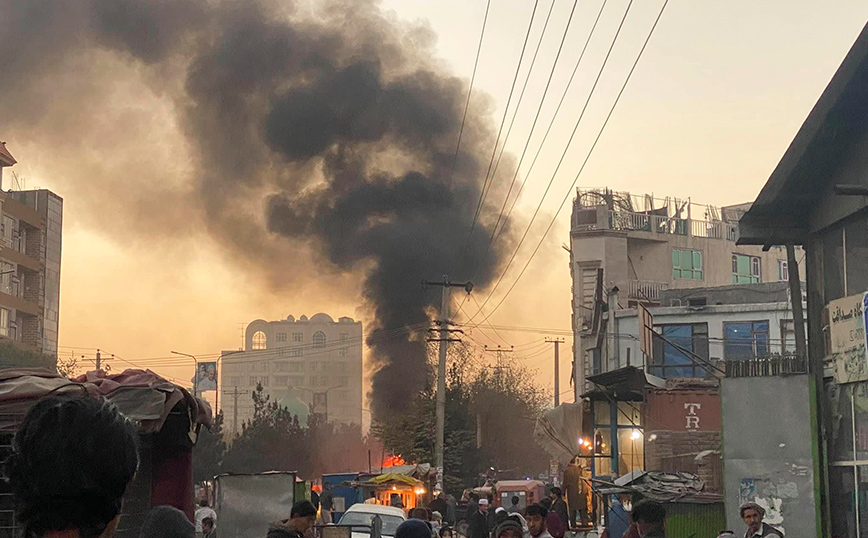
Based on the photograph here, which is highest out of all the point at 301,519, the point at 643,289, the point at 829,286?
the point at 643,289

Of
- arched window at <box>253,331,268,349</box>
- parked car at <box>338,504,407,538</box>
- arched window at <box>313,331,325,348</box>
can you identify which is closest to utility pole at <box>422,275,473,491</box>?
parked car at <box>338,504,407,538</box>

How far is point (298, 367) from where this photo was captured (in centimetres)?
17075

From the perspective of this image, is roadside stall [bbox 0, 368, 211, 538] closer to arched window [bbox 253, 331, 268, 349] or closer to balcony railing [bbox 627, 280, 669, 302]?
balcony railing [bbox 627, 280, 669, 302]

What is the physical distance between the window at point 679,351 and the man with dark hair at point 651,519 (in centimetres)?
2943

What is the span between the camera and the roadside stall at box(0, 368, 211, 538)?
9.35 meters

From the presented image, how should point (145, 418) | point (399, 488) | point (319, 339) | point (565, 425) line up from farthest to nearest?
point (319, 339)
point (399, 488)
point (565, 425)
point (145, 418)

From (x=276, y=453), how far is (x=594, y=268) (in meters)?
28.7

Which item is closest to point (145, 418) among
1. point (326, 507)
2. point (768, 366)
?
point (768, 366)

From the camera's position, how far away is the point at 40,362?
49.9 metres

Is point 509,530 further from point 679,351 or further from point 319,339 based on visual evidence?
point 319,339

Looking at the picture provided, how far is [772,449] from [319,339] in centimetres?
15147

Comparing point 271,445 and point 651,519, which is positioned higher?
point 651,519

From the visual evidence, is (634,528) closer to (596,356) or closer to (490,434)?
(596,356)

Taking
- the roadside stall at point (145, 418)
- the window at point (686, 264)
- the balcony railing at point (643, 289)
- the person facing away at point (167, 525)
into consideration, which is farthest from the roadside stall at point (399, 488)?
the person facing away at point (167, 525)
